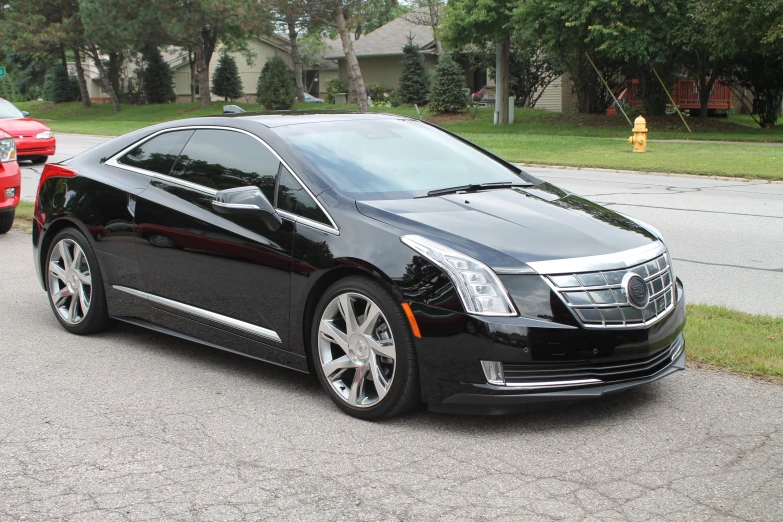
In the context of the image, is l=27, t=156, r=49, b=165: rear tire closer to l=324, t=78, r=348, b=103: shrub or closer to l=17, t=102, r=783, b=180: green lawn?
l=17, t=102, r=783, b=180: green lawn

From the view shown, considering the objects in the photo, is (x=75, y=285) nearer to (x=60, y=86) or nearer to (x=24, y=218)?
(x=24, y=218)

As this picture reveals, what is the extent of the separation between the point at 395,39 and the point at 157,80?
54.6ft

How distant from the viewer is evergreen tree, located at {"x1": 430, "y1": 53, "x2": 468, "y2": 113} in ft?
120

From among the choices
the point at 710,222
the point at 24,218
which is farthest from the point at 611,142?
the point at 24,218

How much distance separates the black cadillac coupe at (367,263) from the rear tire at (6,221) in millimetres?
4664

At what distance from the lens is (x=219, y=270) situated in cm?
521

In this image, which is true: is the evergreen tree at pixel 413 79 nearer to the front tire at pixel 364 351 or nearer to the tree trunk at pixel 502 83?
the tree trunk at pixel 502 83

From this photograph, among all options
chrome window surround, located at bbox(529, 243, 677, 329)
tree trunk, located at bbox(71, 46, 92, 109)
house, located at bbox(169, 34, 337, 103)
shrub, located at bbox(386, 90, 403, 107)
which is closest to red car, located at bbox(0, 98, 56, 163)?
chrome window surround, located at bbox(529, 243, 677, 329)

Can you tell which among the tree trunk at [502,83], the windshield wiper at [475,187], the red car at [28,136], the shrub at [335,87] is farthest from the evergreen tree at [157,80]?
the windshield wiper at [475,187]

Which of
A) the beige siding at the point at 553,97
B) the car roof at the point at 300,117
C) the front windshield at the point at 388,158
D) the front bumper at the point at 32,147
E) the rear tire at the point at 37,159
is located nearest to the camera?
the front windshield at the point at 388,158

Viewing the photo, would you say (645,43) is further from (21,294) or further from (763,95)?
(21,294)

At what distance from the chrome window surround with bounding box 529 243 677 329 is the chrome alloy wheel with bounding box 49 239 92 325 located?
11.3 ft

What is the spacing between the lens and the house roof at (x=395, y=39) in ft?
181

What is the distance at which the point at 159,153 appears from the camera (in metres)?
5.92
